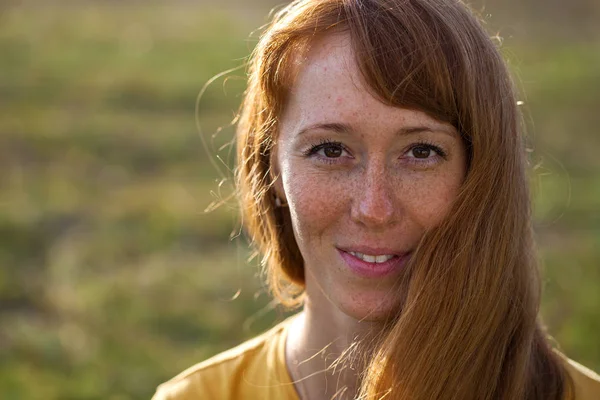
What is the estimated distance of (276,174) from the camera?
7.44 ft

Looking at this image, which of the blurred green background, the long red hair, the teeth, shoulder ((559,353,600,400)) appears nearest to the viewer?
the long red hair

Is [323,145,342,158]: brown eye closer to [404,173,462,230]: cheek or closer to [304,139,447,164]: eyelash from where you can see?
[304,139,447,164]: eyelash

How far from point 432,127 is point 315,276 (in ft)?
1.64

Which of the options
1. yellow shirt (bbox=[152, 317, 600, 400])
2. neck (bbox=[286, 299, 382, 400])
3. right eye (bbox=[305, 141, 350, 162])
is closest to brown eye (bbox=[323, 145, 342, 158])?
right eye (bbox=[305, 141, 350, 162])

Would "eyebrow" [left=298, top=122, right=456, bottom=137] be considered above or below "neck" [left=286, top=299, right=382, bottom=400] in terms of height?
above

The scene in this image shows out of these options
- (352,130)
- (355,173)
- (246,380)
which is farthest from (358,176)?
(246,380)

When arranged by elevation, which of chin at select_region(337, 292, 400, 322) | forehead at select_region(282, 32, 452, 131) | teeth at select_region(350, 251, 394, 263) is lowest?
chin at select_region(337, 292, 400, 322)

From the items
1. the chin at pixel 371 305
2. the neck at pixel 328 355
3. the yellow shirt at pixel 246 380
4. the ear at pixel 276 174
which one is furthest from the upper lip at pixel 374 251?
the yellow shirt at pixel 246 380

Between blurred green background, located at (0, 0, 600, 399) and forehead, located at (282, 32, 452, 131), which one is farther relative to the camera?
blurred green background, located at (0, 0, 600, 399)

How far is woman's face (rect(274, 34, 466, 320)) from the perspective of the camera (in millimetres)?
1959

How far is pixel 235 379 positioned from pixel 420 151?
2.68ft

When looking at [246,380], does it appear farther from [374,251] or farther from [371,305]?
[374,251]

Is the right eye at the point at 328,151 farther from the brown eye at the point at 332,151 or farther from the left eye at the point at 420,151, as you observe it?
the left eye at the point at 420,151

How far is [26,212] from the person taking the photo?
6062mm
